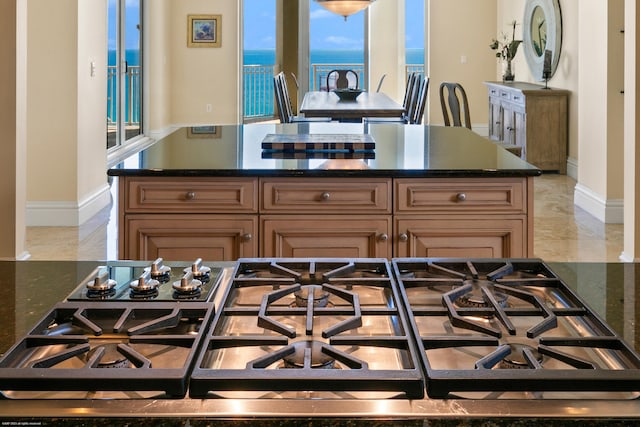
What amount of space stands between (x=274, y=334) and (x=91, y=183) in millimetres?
5809

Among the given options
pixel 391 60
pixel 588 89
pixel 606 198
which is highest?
pixel 391 60

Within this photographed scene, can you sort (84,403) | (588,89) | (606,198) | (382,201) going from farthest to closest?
1. (588,89)
2. (606,198)
3. (382,201)
4. (84,403)

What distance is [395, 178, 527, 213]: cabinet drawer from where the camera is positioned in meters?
2.93

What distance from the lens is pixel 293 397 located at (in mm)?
885

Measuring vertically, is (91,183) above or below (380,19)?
below

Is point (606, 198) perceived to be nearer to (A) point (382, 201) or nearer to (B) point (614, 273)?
(A) point (382, 201)

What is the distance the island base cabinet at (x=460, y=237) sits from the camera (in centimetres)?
297

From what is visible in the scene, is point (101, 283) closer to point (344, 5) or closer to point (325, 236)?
point (325, 236)

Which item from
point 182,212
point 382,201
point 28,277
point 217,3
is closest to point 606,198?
point 382,201

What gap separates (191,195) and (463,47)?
963 cm

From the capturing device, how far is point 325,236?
2982 mm

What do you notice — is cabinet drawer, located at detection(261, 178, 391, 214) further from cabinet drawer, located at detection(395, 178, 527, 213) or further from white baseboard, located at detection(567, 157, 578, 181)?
white baseboard, located at detection(567, 157, 578, 181)

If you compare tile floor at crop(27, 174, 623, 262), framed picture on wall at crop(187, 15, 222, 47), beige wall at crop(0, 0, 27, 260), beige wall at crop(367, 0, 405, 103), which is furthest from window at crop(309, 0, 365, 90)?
beige wall at crop(0, 0, 27, 260)

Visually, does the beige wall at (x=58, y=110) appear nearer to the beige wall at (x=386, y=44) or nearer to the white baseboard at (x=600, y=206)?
the white baseboard at (x=600, y=206)
